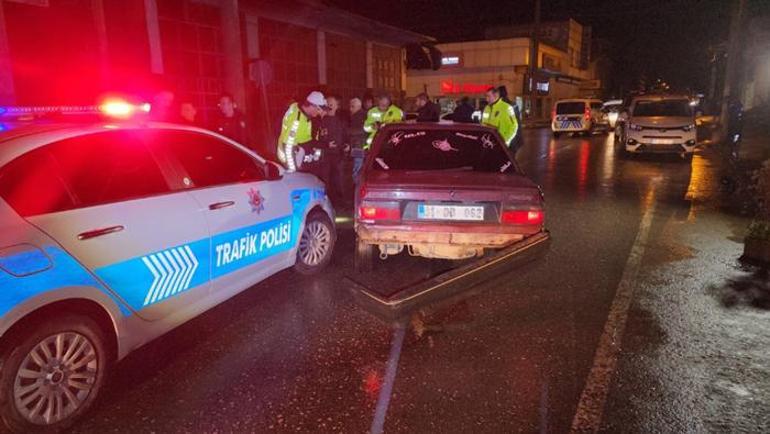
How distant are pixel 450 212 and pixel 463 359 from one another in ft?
4.57

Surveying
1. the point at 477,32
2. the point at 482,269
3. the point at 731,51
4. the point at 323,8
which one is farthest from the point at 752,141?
the point at 477,32

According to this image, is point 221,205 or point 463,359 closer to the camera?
point 463,359

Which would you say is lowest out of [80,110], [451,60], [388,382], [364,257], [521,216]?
[388,382]

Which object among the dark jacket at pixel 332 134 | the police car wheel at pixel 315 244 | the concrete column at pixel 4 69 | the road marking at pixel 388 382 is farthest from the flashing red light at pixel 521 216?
the concrete column at pixel 4 69

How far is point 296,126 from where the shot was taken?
782 cm

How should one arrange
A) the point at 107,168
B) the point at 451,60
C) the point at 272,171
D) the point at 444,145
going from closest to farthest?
the point at 107,168 < the point at 272,171 < the point at 444,145 < the point at 451,60

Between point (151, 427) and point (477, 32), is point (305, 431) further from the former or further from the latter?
point (477, 32)

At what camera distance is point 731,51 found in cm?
2017

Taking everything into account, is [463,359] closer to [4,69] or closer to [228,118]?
[228,118]

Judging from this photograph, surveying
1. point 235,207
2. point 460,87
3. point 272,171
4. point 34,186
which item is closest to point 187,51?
point 272,171

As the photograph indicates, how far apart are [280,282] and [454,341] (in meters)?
2.12

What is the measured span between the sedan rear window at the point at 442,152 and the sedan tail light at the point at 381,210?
2.24 ft

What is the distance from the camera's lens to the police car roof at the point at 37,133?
2.98 m

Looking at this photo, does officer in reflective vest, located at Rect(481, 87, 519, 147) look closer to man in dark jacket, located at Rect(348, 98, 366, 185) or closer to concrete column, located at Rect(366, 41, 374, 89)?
man in dark jacket, located at Rect(348, 98, 366, 185)
